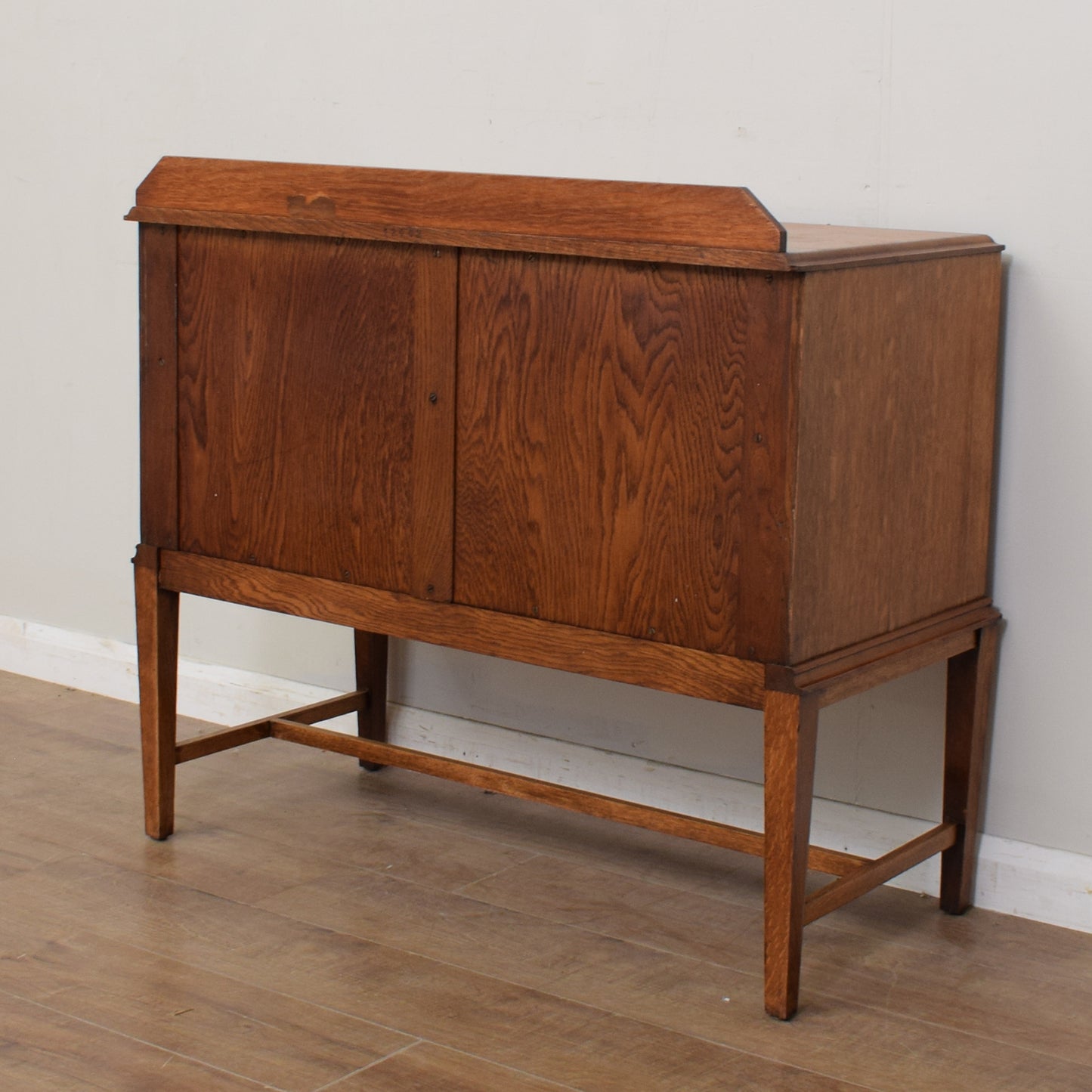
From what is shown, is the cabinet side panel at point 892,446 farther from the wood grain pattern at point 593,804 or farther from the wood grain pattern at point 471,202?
the wood grain pattern at point 593,804

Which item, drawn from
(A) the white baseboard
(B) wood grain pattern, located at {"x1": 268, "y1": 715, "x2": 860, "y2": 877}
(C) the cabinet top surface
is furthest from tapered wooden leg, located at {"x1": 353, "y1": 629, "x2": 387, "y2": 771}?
(C) the cabinet top surface

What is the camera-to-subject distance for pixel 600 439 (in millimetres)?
2371

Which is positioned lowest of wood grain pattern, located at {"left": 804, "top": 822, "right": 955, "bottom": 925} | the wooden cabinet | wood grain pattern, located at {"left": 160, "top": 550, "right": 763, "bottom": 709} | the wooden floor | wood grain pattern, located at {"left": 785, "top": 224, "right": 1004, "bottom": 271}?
the wooden floor

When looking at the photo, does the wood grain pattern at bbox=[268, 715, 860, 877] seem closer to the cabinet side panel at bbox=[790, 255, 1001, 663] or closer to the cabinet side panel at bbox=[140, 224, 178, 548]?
the cabinet side panel at bbox=[790, 255, 1001, 663]

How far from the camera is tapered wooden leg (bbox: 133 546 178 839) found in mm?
2953

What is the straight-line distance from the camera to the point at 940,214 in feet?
8.83

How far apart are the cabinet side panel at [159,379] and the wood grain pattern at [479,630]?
87mm

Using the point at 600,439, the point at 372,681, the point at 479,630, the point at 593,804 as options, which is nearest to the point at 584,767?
the point at 372,681

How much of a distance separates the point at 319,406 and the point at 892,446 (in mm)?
898

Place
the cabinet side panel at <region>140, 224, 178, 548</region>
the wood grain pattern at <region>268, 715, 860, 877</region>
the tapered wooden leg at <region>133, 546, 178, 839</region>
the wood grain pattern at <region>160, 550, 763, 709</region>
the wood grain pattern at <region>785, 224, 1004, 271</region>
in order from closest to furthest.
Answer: the wood grain pattern at <region>785, 224, 1004, 271</region>
the wood grain pattern at <region>160, 550, 763, 709</region>
the wood grain pattern at <region>268, 715, 860, 877</region>
the cabinet side panel at <region>140, 224, 178, 548</region>
the tapered wooden leg at <region>133, 546, 178, 839</region>

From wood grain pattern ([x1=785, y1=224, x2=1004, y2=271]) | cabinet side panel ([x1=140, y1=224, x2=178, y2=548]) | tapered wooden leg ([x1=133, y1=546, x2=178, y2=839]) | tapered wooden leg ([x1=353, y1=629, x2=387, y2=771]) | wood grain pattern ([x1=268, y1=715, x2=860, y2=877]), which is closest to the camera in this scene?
wood grain pattern ([x1=785, y1=224, x2=1004, y2=271])

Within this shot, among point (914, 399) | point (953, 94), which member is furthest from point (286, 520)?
point (953, 94)

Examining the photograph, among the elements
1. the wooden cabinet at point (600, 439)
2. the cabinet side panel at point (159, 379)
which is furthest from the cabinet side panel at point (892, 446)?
the cabinet side panel at point (159, 379)

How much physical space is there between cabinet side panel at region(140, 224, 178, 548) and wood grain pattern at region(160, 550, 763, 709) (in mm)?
87
